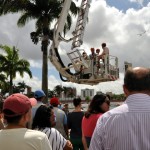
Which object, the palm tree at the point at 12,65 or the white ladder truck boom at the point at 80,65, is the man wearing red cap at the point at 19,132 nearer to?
the white ladder truck boom at the point at 80,65

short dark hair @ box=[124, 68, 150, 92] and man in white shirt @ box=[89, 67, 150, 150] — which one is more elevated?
short dark hair @ box=[124, 68, 150, 92]

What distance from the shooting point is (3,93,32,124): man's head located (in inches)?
131

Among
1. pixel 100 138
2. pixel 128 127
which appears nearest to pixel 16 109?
pixel 100 138

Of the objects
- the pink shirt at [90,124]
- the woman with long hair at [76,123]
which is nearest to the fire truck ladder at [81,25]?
the woman with long hair at [76,123]

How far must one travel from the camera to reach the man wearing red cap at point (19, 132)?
324 cm

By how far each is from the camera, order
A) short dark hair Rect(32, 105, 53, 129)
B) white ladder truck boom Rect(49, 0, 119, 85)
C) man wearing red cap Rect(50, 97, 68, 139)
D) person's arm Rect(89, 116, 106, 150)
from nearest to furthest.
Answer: person's arm Rect(89, 116, 106, 150)
short dark hair Rect(32, 105, 53, 129)
man wearing red cap Rect(50, 97, 68, 139)
white ladder truck boom Rect(49, 0, 119, 85)

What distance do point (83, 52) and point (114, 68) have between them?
1374 mm

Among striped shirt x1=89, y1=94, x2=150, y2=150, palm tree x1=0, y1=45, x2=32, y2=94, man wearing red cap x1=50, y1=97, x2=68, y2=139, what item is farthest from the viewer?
palm tree x1=0, y1=45, x2=32, y2=94

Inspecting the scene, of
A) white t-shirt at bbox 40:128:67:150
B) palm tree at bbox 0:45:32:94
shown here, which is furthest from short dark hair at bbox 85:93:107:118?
palm tree at bbox 0:45:32:94

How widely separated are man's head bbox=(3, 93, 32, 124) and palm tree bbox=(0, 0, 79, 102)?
22663 mm

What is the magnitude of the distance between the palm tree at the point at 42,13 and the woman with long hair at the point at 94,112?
1988cm

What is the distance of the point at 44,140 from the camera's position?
329 cm

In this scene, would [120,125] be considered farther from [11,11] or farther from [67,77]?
[11,11]

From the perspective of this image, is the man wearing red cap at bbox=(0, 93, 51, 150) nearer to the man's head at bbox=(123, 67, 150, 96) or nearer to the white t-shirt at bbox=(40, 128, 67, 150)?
the man's head at bbox=(123, 67, 150, 96)
